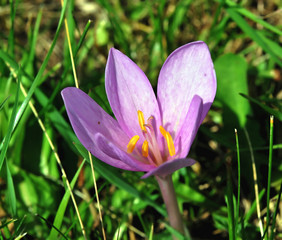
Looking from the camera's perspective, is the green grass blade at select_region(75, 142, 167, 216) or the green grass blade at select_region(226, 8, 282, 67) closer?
the green grass blade at select_region(75, 142, 167, 216)

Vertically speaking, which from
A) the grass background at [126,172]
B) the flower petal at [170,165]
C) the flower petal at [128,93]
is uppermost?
the flower petal at [128,93]

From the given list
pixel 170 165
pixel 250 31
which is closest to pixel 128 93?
pixel 170 165

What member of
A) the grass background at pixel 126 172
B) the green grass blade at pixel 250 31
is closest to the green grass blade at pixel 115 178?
the grass background at pixel 126 172

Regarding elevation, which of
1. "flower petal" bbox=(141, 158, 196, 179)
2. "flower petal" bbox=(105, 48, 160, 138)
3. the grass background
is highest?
"flower petal" bbox=(105, 48, 160, 138)

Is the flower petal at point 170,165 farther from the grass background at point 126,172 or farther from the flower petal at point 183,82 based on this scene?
the grass background at point 126,172

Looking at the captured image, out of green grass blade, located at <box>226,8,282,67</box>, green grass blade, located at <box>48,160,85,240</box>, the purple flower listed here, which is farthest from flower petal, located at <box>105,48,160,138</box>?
green grass blade, located at <box>226,8,282,67</box>

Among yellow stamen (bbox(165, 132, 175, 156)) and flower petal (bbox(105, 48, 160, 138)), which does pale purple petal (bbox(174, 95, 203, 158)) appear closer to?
yellow stamen (bbox(165, 132, 175, 156))
